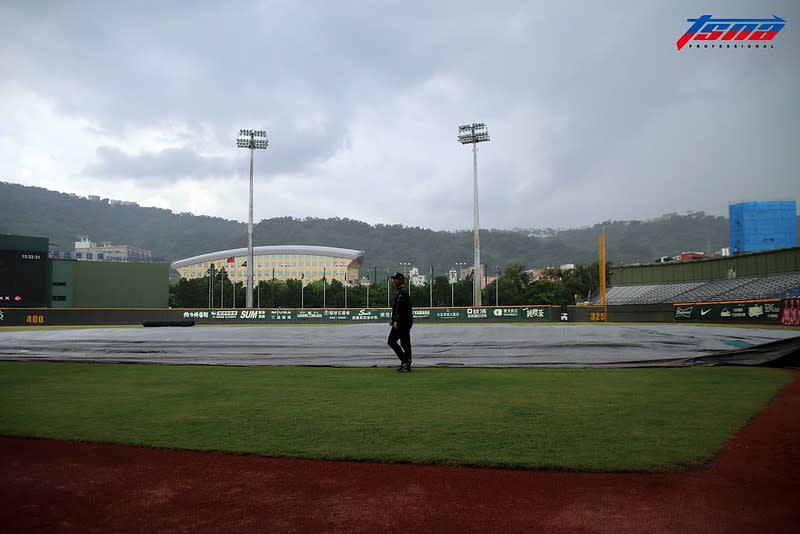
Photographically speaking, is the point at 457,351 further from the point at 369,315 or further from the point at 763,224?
the point at 763,224

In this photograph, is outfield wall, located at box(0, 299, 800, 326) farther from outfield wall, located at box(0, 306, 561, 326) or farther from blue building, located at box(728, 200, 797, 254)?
blue building, located at box(728, 200, 797, 254)

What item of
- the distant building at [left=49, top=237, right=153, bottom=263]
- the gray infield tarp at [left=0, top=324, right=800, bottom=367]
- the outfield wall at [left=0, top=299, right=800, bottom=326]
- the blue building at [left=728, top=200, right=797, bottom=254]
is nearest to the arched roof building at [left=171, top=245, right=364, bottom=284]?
the distant building at [left=49, top=237, right=153, bottom=263]

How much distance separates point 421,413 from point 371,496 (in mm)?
2552

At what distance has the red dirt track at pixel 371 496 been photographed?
3107 millimetres

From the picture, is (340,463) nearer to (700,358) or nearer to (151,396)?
(151,396)

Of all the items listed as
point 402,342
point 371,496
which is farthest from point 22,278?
point 371,496

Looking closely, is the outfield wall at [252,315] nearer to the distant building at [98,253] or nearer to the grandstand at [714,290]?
the grandstand at [714,290]

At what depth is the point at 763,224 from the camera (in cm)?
9569

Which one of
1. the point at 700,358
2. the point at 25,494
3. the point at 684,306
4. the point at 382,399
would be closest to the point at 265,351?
the point at 382,399

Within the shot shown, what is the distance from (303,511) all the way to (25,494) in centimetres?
191

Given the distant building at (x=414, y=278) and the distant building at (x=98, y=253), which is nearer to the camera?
the distant building at (x=414, y=278)

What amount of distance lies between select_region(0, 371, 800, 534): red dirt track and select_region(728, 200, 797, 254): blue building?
347 feet

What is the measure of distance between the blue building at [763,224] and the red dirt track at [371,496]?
347 ft

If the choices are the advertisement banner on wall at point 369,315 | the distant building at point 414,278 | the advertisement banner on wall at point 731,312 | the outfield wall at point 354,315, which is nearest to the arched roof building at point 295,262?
the distant building at point 414,278
